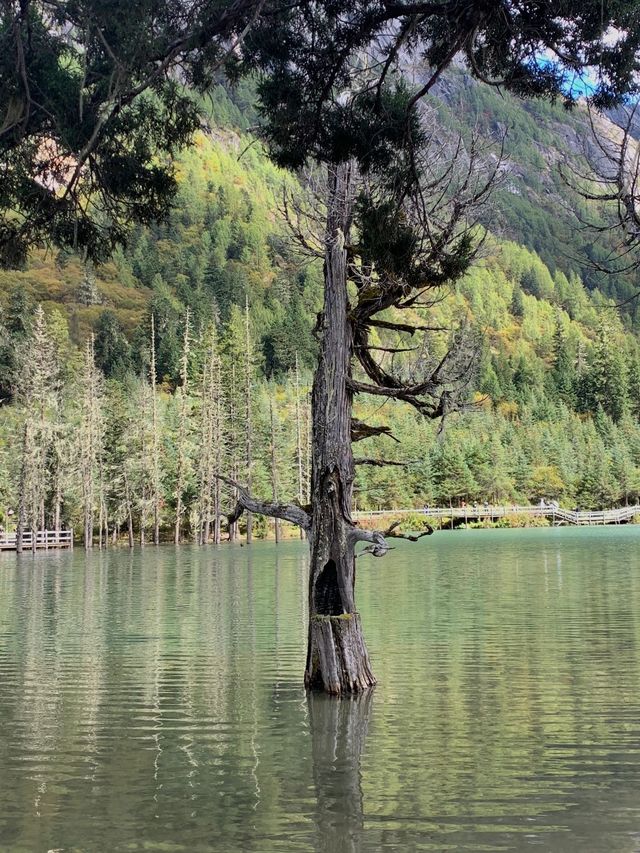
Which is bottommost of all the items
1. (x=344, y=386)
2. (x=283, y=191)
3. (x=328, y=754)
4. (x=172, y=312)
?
(x=328, y=754)

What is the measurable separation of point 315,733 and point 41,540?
55.5 m

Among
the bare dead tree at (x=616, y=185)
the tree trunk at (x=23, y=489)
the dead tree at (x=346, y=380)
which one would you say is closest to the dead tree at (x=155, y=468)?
the tree trunk at (x=23, y=489)

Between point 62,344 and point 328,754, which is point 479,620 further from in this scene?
point 62,344

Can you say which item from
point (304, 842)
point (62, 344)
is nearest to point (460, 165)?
point (304, 842)

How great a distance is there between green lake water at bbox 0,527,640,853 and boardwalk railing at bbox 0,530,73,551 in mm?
38112

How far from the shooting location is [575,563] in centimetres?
3903

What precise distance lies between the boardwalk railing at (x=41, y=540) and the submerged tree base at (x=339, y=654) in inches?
1980

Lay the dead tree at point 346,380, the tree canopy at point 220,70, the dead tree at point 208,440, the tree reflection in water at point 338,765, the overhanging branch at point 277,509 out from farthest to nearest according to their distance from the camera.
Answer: the dead tree at point 208,440, the overhanging branch at point 277,509, the dead tree at point 346,380, the tree canopy at point 220,70, the tree reflection in water at point 338,765

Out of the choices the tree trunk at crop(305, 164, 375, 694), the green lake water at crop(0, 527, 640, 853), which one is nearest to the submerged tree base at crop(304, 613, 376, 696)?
the tree trunk at crop(305, 164, 375, 694)

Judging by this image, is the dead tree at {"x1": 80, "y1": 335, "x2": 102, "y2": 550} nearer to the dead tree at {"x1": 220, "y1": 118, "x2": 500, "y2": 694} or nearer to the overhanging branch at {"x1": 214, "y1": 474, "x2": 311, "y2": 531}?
the overhanging branch at {"x1": 214, "y1": 474, "x2": 311, "y2": 531}

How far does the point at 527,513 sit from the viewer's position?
9269 cm

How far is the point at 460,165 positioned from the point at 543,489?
310 ft

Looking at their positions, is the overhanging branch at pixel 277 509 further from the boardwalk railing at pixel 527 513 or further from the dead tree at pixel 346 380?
the boardwalk railing at pixel 527 513

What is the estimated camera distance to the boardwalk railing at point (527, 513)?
8844 centimetres
